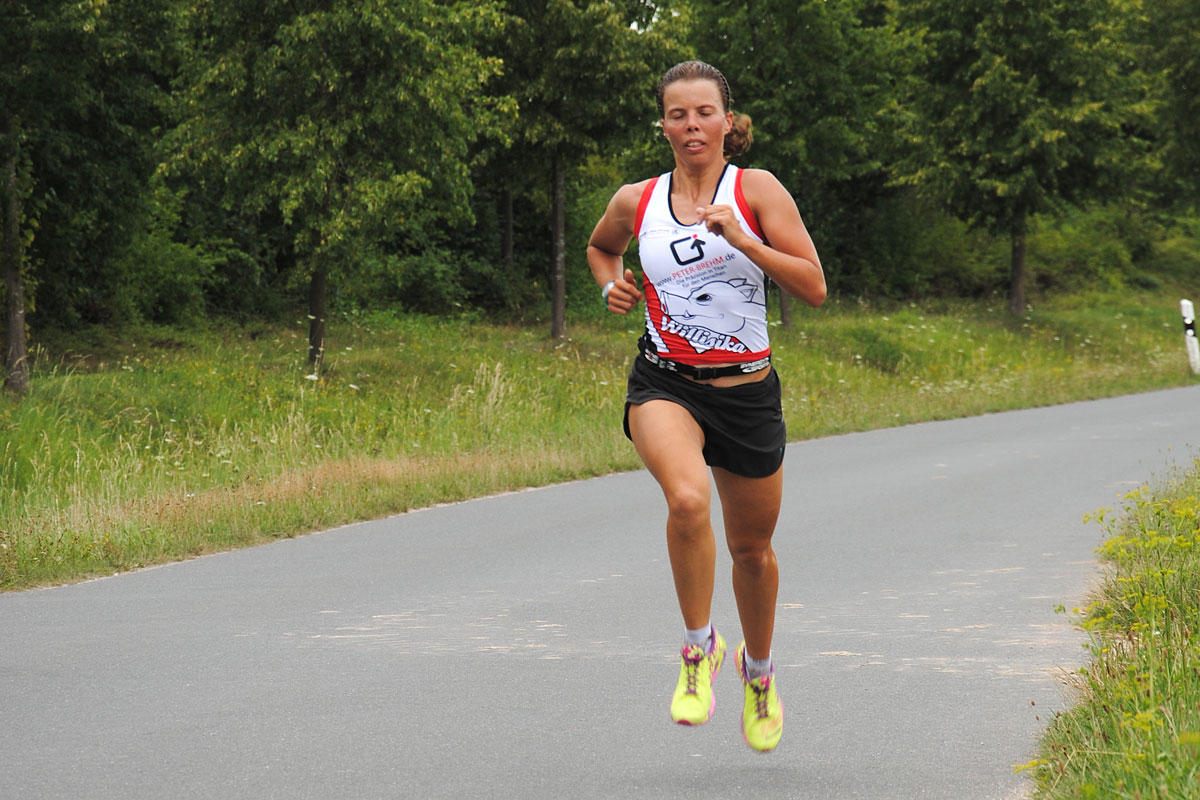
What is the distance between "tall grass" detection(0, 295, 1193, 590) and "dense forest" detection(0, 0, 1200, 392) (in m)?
1.46

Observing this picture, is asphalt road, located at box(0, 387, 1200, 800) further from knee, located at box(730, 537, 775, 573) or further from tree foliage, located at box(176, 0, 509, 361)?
tree foliage, located at box(176, 0, 509, 361)

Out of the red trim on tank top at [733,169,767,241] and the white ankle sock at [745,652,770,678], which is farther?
the white ankle sock at [745,652,770,678]

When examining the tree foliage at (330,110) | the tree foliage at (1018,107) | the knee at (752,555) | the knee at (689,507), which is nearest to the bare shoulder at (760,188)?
the knee at (689,507)

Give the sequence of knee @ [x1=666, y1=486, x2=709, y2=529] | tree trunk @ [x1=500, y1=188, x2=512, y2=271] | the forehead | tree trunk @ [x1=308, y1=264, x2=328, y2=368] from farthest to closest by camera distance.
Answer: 1. tree trunk @ [x1=500, y1=188, x2=512, y2=271]
2. tree trunk @ [x1=308, y1=264, x2=328, y2=368]
3. the forehead
4. knee @ [x1=666, y1=486, x2=709, y2=529]

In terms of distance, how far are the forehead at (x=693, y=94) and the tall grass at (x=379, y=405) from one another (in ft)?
17.1

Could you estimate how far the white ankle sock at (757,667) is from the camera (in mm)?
4855

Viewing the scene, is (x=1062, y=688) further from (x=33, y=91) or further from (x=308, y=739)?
(x=33, y=91)

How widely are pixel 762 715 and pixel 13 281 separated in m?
16.5

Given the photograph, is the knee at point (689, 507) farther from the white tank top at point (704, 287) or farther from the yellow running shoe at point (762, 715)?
the yellow running shoe at point (762, 715)

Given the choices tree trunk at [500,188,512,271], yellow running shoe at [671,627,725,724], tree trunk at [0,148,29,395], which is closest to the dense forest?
tree trunk at [0,148,29,395]

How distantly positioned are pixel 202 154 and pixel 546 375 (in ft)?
19.2

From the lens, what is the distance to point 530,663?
6.20 m

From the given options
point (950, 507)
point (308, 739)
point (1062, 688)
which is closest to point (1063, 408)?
point (950, 507)

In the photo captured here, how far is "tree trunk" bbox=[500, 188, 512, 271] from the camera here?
34.6 meters
